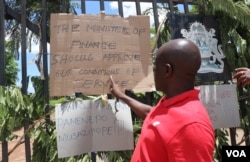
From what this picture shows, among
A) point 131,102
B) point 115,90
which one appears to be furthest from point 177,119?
point 115,90

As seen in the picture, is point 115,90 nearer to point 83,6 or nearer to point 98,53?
point 98,53

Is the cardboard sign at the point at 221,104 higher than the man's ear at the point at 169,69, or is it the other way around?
the man's ear at the point at 169,69

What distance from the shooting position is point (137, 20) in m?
1.91

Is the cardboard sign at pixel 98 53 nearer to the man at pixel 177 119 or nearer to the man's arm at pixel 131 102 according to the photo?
the man's arm at pixel 131 102

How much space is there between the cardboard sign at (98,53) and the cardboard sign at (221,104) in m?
0.41

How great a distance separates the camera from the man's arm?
1.54m

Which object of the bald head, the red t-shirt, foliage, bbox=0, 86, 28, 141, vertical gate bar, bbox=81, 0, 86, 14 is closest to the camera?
the red t-shirt

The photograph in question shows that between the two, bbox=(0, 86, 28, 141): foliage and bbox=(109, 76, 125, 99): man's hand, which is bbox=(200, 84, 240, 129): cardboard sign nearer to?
bbox=(109, 76, 125, 99): man's hand

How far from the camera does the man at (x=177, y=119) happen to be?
3.03 ft

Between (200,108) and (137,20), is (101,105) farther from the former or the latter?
(200,108)

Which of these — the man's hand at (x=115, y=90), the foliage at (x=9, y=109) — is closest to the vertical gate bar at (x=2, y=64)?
the foliage at (x=9, y=109)

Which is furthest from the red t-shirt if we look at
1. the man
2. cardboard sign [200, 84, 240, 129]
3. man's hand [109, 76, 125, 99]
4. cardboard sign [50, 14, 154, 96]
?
cardboard sign [200, 84, 240, 129]

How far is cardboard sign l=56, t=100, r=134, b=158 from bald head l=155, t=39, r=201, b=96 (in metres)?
0.77

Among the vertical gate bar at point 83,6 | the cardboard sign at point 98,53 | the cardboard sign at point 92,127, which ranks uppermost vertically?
the vertical gate bar at point 83,6
